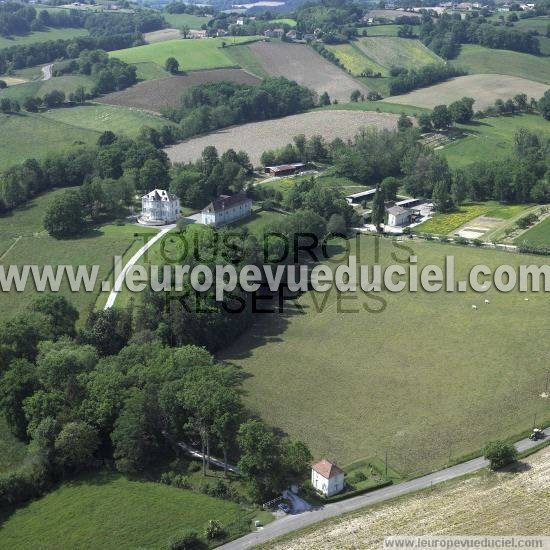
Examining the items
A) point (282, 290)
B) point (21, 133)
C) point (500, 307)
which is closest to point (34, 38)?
point (21, 133)

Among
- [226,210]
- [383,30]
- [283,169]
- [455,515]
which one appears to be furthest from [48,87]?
[455,515]

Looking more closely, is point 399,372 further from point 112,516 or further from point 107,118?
point 107,118

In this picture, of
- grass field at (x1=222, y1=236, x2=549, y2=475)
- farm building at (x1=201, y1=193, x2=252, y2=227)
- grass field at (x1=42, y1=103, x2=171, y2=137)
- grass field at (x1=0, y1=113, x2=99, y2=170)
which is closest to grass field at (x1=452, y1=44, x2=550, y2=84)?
grass field at (x1=42, y1=103, x2=171, y2=137)

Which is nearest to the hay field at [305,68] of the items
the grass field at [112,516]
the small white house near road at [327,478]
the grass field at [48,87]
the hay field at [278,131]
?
the hay field at [278,131]

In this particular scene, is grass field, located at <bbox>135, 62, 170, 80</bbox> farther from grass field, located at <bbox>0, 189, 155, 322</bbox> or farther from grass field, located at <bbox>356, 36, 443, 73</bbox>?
grass field, located at <bbox>0, 189, 155, 322</bbox>

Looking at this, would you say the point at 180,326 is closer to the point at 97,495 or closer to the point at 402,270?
the point at 97,495
